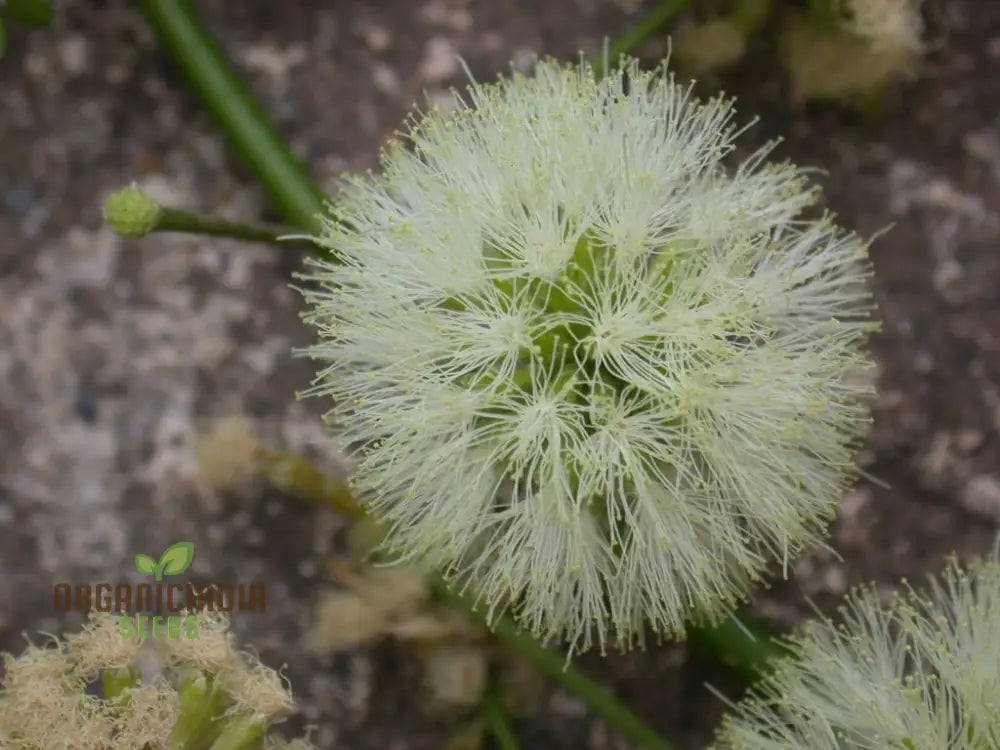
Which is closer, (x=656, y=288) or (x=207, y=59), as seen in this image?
(x=656, y=288)

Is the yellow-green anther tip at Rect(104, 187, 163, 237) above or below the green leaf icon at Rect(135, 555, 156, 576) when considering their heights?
above

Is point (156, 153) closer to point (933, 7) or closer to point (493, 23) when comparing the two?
point (493, 23)

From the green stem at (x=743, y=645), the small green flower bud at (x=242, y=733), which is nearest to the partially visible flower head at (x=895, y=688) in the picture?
the green stem at (x=743, y=645)

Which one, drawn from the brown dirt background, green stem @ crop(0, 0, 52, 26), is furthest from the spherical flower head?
green stem @ crop(0, 0, 52, 26)

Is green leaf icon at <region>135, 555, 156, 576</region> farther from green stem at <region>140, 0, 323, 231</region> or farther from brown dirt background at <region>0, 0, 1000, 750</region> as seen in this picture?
green stem at <region>140, 0, 323, 231</region>

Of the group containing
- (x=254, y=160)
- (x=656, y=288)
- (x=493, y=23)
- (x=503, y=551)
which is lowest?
(x=503, y=551)

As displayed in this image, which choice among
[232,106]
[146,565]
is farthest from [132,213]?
[146,565]

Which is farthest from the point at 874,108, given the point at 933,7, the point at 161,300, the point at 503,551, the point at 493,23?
the point at 161,300

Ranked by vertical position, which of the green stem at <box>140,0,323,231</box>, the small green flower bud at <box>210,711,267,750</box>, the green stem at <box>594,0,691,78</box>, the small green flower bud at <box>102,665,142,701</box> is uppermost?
the green stem at <box>594,0,691,78</box>
